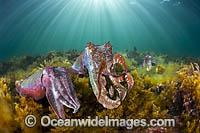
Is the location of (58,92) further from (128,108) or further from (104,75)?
(128,108)

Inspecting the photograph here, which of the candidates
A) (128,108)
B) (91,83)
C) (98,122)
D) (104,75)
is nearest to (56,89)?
(91,83)

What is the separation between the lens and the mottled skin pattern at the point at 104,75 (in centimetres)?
204

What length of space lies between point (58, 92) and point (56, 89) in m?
0.05

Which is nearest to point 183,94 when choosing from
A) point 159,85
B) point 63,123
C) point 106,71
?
point 159,85

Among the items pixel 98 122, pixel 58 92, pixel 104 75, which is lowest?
pixel 98 122

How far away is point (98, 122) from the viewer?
2.31 m

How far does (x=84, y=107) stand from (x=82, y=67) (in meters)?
0.72

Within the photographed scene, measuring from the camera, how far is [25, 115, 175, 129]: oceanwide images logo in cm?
214

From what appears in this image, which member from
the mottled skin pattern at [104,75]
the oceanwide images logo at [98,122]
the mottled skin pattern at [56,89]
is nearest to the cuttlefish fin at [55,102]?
the mottled skin pattern at [56,89]

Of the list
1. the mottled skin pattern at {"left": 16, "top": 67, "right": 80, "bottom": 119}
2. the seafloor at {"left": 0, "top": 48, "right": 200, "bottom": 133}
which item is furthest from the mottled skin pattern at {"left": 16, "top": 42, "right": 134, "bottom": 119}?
the seafloor at {"left": 0, "top": 48, "right": 200, "bottom": 133}

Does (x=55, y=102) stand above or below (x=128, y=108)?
above

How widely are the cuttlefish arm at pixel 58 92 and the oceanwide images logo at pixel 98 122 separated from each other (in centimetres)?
24

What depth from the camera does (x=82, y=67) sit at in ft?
8.52

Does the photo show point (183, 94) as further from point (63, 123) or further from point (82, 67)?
point (63, 123)
